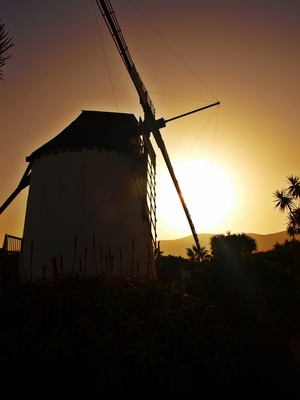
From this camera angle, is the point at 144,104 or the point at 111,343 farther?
the point at 144,104

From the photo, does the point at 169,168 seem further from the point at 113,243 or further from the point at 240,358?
the point at 240,358

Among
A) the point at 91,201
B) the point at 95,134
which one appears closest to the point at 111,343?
the point at 91,201

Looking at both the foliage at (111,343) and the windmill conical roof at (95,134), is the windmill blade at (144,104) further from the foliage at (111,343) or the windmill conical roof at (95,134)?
the foliage at (111,343)

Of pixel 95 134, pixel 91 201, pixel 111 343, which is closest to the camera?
pixel 111 343

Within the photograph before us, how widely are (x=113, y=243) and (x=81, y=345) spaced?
8442mm

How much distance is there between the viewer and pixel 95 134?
1432cm

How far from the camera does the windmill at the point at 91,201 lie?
12250 mm

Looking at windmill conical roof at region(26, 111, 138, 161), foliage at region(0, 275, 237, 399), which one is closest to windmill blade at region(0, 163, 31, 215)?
windmill conical roof at region(26, 111, 138, 161)

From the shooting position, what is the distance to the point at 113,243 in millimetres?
12469

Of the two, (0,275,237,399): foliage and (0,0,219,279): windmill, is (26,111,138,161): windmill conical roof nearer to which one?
(0,0,219,279): windmill

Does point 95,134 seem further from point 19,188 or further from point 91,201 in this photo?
point 19,188

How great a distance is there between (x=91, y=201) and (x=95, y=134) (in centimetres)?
343

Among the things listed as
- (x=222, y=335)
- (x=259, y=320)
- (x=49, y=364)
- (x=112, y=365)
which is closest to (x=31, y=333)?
(x=49, y=364)

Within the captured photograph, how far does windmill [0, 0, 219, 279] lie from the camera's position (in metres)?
12.2
